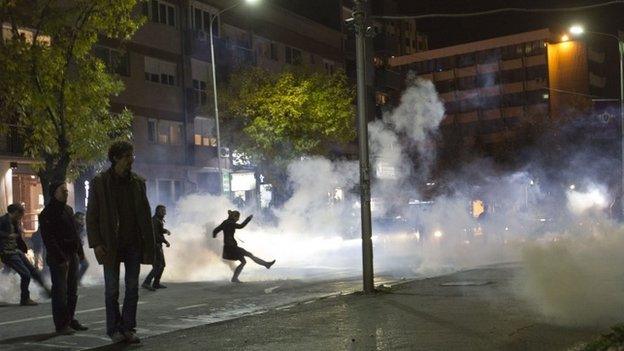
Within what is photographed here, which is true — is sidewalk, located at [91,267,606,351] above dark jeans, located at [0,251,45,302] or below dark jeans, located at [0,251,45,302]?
below

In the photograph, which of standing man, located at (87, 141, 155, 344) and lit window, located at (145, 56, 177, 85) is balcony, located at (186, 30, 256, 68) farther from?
standing man, located at (87, 141, 155, 344)

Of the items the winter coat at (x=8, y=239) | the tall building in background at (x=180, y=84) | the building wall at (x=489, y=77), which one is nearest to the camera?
the winter coat at (x=8, y=239)

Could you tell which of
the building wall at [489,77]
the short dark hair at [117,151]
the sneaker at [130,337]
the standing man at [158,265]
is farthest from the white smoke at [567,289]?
the building wall at [489,77]

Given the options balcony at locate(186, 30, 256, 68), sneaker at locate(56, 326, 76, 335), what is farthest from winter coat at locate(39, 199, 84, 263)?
balcony at locate(186, 30, 256, 68)

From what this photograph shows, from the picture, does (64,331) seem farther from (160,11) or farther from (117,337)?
(160,11)

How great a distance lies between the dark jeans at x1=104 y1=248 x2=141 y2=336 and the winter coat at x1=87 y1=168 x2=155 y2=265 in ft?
0.28

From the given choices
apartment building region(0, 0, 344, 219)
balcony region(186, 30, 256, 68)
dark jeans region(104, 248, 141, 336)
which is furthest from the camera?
balcony region(186, 30, 256, 68)

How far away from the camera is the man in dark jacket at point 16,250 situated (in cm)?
1255

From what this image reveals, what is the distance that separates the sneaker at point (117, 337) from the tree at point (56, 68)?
8779 mm

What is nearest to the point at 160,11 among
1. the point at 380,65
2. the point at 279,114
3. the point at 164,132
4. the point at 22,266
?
the point at 164,132

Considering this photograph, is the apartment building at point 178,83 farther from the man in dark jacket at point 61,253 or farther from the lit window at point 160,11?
the man in dark jacket at point 61,253

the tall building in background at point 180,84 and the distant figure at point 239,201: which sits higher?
the tall building in background at point 180,84

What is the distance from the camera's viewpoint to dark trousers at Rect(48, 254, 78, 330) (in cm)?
878

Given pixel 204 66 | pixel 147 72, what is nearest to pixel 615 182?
pixel 204 66
